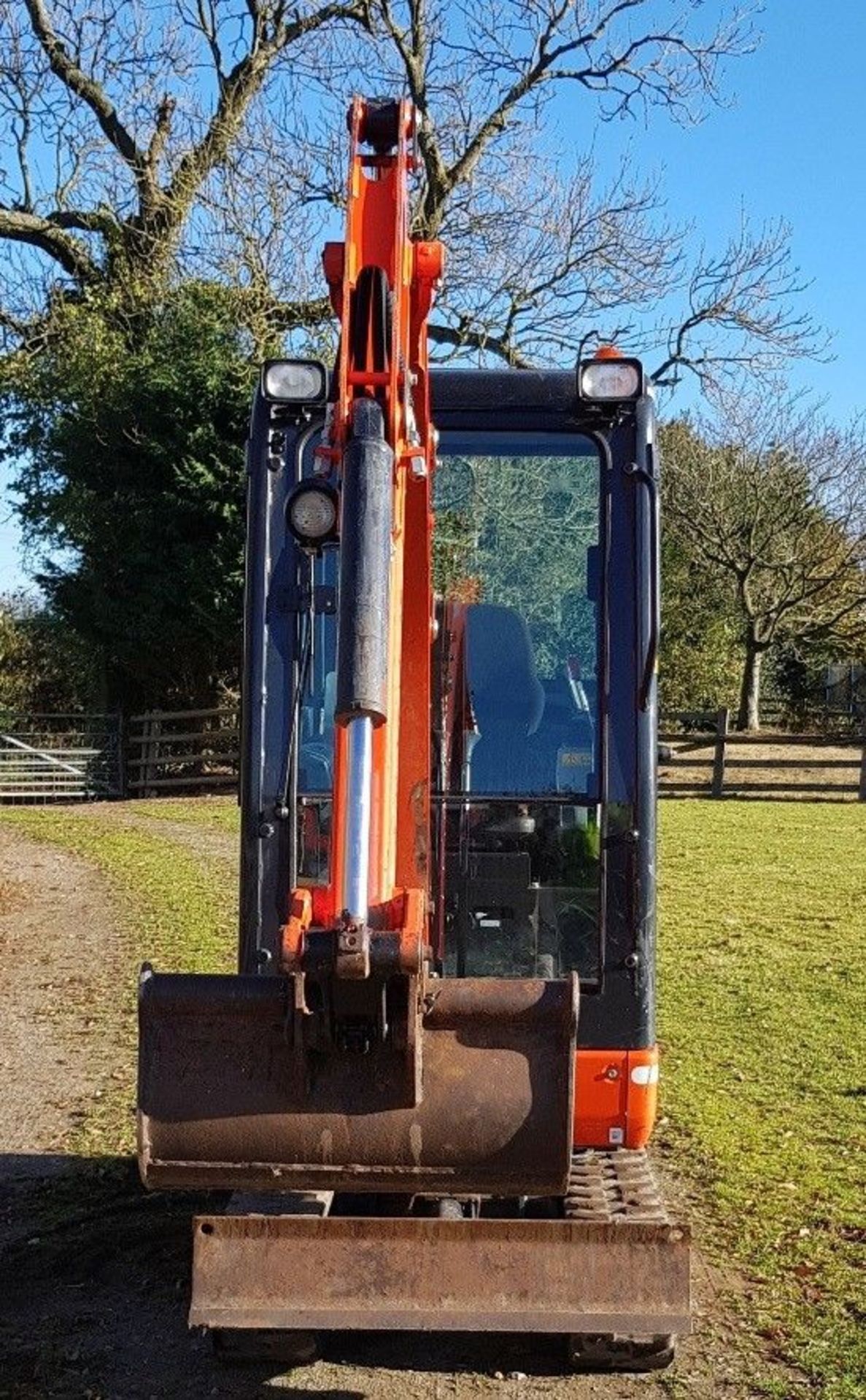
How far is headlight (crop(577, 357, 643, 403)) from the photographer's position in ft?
16.2

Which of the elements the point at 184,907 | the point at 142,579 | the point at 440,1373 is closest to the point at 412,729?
the point at 440,1373

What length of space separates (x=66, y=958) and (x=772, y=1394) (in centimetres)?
816

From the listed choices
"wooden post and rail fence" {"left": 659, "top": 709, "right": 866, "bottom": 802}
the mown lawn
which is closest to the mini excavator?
the mown lawn

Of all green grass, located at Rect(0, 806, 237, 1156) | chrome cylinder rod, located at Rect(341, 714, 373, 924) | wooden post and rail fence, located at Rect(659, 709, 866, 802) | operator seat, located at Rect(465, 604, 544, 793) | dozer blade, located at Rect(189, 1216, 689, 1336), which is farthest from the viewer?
wooden post and rail fence, located at Rect(659, 709, 866, 802)

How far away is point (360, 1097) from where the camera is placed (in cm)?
390

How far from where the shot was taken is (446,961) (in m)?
4.99

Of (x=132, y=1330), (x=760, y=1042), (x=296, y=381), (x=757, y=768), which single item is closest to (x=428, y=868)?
(x=296, y=381)

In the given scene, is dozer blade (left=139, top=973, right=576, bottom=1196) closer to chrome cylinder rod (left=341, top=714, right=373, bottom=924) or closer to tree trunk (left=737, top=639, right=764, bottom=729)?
chrome cylinder rod (left=341, top=714, right=373, bottom=924)

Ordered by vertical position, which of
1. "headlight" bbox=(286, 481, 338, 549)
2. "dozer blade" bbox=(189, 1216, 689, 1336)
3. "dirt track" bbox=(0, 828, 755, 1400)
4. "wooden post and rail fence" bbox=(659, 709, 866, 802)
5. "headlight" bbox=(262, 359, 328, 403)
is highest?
"headlight" bbox=(262, 359, 328, 403)

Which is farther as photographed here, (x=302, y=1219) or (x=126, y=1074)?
(x=126, y=1074)

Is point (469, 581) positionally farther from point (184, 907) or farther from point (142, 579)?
point (142, 579)

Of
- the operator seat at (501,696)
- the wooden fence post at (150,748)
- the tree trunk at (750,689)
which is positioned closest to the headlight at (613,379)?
the operator seat at (501,696)

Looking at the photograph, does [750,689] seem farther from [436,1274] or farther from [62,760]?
[436,1274]

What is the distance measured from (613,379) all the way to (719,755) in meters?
19.9
